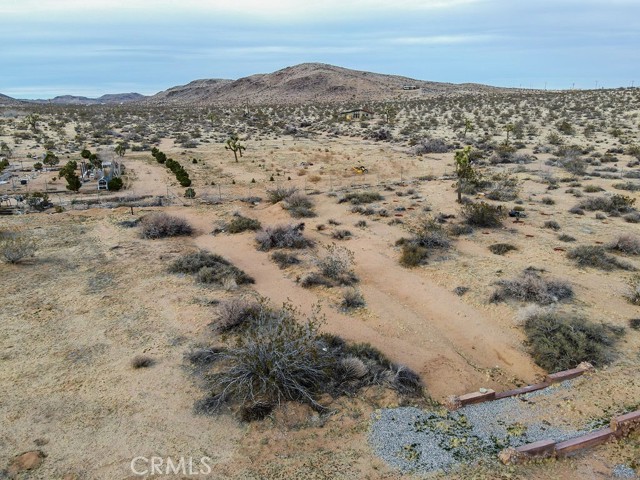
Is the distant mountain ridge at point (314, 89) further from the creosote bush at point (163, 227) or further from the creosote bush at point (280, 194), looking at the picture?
the creosote bush at point (163, 227)

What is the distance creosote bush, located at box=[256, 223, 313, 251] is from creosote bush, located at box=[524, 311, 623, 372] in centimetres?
794

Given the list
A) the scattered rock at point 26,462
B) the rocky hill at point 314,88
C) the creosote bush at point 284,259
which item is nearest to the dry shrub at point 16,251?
the creosote bush at point 284,259

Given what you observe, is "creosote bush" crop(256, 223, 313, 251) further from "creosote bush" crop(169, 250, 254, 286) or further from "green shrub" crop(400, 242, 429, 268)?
"green shrub" crop(400, 242, 429, 268)

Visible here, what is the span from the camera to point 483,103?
63.0 metres

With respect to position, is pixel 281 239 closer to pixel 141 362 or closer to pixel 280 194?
pixel 280 194

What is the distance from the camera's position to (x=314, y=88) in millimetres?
111375

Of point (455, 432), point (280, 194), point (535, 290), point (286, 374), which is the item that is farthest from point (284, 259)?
point (455, 432)

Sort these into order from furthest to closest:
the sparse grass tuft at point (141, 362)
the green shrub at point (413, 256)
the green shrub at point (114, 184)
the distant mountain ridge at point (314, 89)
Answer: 1. the distant mountain ridge at point (314, 89)
2. the green shrub at point (114, 184)
3. the green shrub at point (413, 256)
4. the sparse grass tuft at point (141, 362)

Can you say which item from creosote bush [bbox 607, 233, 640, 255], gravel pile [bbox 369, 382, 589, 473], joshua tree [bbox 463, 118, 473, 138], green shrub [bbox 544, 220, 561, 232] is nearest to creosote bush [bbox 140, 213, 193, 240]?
gravel pile [bbox 369, 382, 589, 473]

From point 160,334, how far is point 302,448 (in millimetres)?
4847

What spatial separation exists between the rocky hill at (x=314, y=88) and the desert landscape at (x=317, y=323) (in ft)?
245

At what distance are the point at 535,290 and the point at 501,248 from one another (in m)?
3.57

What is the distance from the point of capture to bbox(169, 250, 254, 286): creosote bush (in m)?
13.4

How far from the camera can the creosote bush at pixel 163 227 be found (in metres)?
17.2
